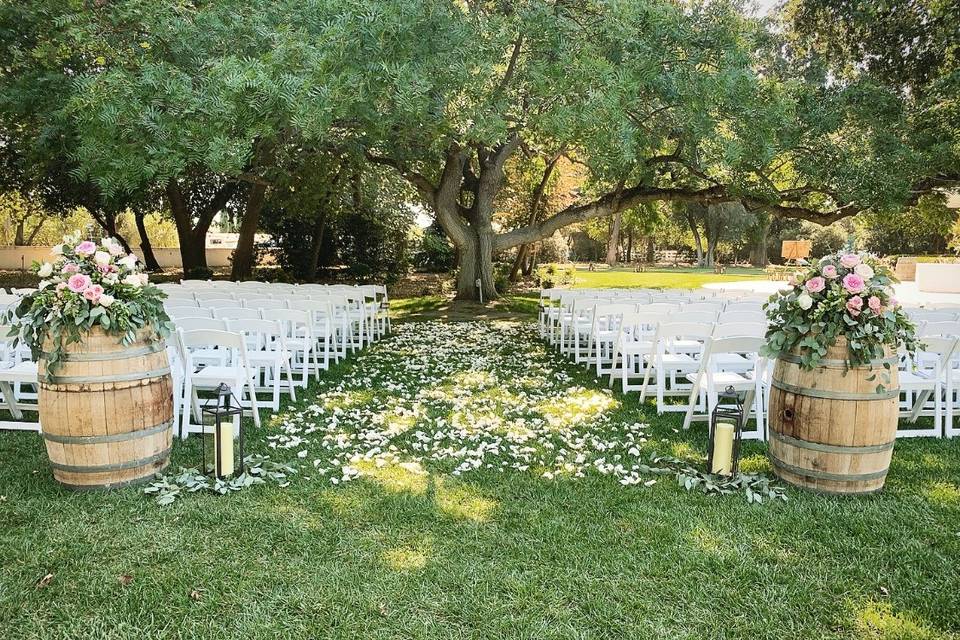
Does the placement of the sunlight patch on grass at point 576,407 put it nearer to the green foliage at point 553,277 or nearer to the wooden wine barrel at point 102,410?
the wooden wine barrel at point 102,410

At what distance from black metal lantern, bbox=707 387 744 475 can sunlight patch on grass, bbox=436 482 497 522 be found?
1.53m

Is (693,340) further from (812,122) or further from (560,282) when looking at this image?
(560,282)

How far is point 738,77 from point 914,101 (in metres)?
Answer: 6.24

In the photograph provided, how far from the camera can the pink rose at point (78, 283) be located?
12.7ft

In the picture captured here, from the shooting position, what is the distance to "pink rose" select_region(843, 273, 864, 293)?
3.93 m

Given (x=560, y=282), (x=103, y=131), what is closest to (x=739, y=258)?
(x=560, y=282)

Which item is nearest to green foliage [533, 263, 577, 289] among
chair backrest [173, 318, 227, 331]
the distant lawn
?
the distant lawn

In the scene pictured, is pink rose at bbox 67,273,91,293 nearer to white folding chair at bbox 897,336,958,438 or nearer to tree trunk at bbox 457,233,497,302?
white folding chair at bbox 897,336,958,438

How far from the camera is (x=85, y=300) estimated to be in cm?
396

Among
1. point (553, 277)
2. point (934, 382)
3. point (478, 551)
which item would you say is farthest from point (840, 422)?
point (553, 277)

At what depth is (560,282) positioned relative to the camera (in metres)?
21.3

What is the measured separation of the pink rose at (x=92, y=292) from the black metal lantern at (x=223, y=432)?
906mm

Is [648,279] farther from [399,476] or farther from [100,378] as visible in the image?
[100,378]

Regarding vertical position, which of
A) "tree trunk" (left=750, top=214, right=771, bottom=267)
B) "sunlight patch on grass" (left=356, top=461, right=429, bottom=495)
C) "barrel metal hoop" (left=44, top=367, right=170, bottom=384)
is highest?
"tree trunk" (left=750, top=214, right=771, bottom=267)
